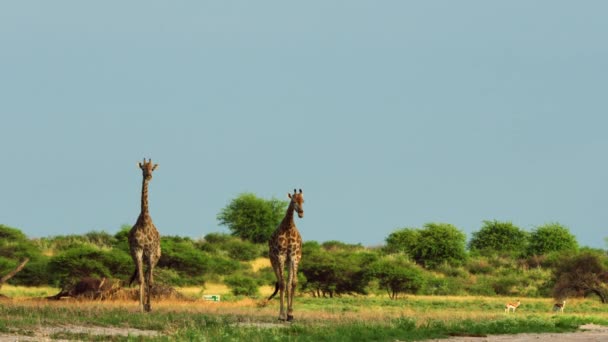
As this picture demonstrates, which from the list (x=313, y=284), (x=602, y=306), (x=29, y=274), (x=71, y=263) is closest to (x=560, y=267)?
(x=602, y=306)

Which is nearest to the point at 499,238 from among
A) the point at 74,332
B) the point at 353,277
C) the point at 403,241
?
the point at 403,241

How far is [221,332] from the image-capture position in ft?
66.8

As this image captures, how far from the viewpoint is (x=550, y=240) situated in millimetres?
82500

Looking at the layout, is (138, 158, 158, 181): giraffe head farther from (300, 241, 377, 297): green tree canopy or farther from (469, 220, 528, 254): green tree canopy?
(469, 220, 528, 254): green tree canopy

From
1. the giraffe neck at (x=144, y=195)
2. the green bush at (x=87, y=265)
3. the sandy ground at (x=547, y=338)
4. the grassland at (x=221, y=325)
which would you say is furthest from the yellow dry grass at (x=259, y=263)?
the sandy ground at (x=547, y=338)

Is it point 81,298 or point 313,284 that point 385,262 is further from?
point 81,298

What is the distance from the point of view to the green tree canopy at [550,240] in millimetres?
82375

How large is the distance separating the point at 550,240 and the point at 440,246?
12973mm

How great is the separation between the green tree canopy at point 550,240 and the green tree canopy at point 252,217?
22.3 metres

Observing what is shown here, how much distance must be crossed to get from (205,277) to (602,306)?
21924 millimetres

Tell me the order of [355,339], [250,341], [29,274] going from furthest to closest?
[29,274]
[355,339]
[250,341]

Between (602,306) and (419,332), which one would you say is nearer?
(419,332)

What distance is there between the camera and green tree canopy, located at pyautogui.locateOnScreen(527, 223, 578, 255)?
82.4m

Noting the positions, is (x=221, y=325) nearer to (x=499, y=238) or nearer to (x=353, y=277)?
(x=353, y=277)
